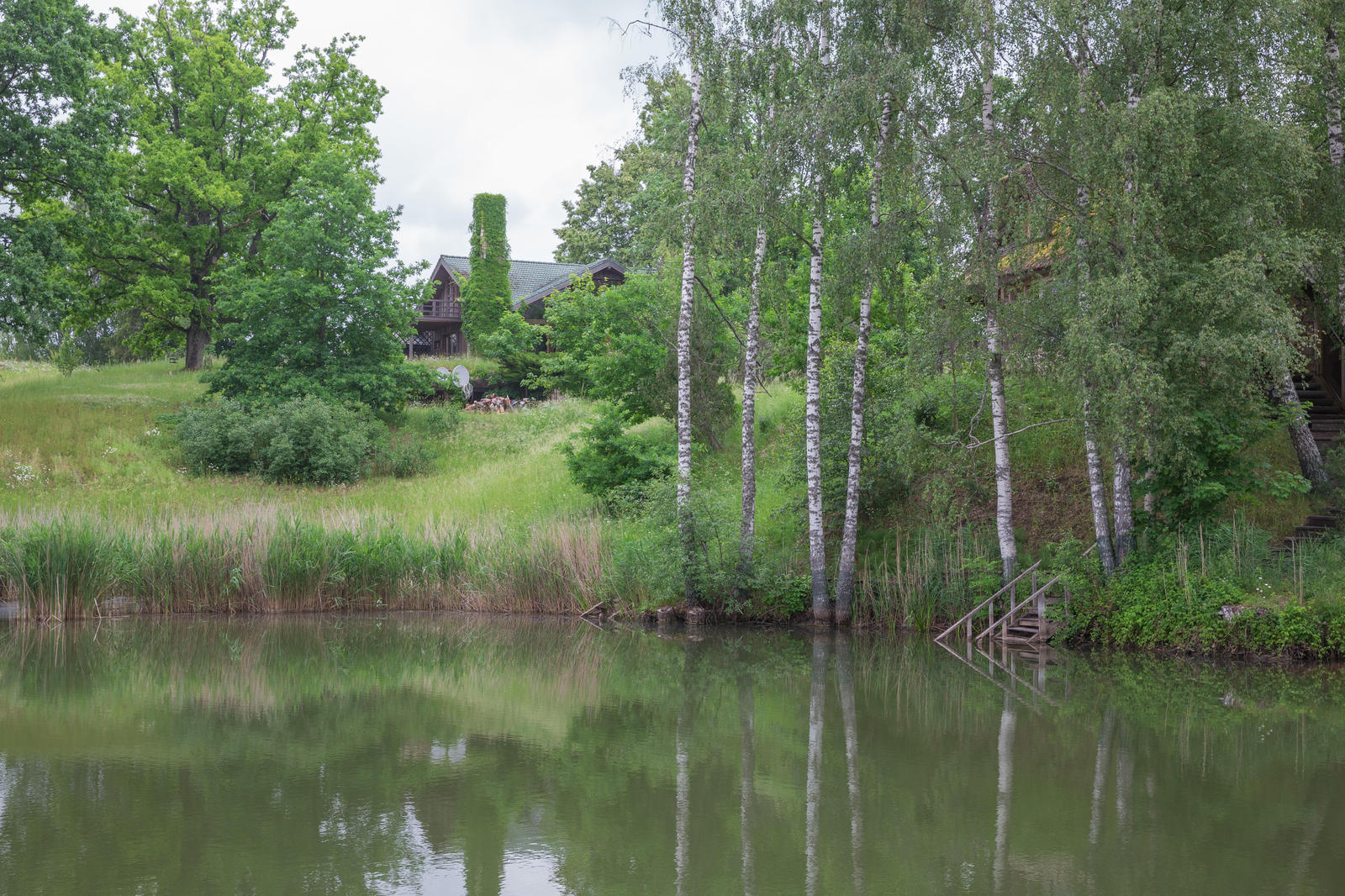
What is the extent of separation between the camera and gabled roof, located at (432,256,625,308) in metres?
43.0

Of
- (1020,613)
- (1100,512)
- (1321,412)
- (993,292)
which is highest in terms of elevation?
(993,292)

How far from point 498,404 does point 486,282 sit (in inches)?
324

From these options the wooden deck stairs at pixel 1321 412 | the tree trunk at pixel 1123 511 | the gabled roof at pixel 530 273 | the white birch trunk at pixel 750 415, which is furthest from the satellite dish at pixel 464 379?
the tree trunk at pixel 1123 511

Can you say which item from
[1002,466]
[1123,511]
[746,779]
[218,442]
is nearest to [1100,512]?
[1123,511]

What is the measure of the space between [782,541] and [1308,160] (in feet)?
33.8

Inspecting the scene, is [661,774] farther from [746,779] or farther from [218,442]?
[218,442]

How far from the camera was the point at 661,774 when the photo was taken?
812 cm

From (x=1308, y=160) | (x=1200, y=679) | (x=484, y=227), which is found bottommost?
(x=1200, y=679)

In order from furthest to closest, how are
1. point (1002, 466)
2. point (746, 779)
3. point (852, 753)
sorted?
point (1002, 466) → point (852, 753) → point (746, 779)

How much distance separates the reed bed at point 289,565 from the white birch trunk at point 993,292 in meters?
6.63

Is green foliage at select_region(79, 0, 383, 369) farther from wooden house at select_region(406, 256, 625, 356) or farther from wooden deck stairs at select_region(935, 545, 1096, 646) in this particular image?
wooden deck stairs at select_region(935, 545, 1096, 646)

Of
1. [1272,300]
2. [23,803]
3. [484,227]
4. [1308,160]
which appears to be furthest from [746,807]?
[484,227]

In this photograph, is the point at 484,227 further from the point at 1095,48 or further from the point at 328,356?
the point at 1095,48

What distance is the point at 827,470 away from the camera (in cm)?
1881
